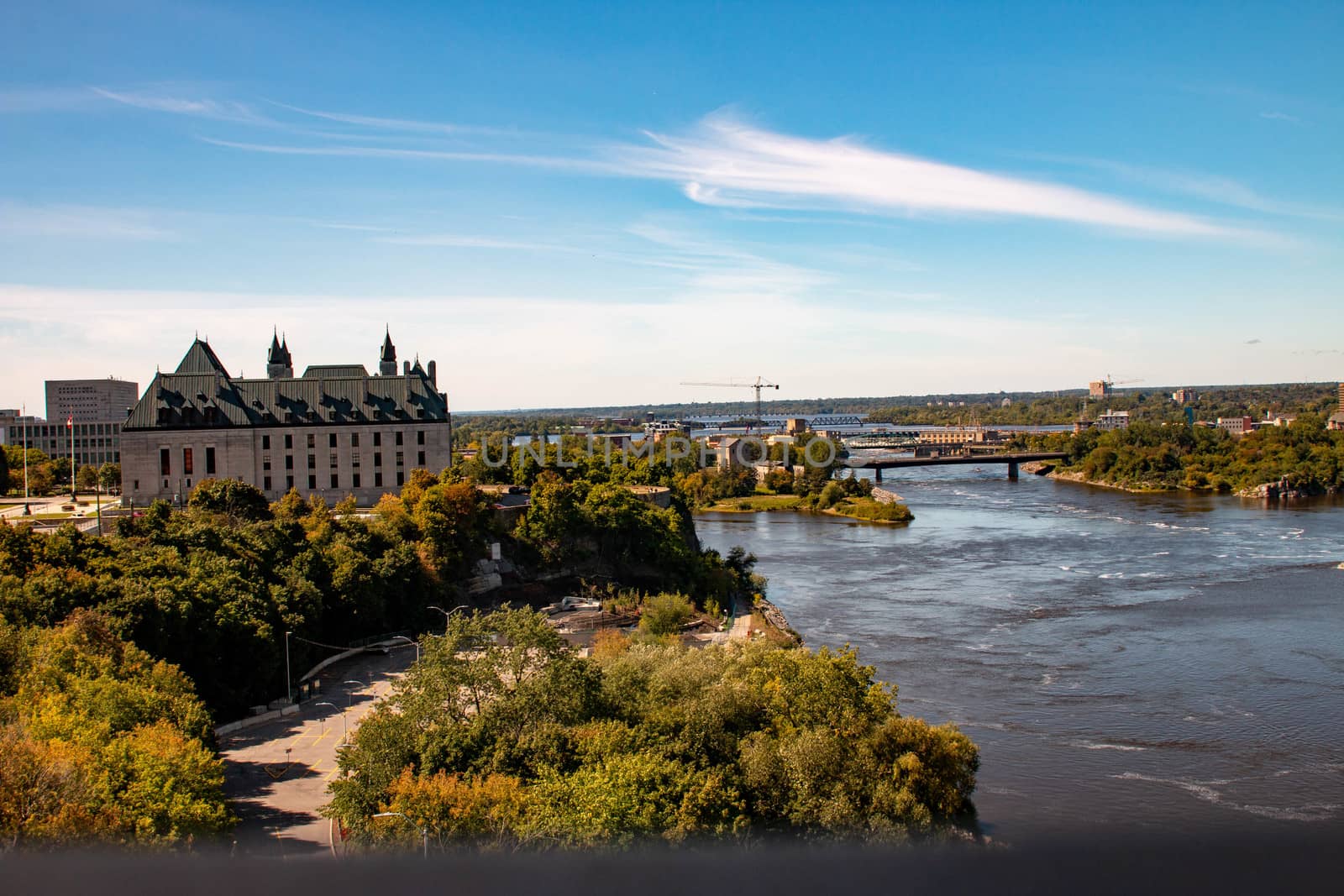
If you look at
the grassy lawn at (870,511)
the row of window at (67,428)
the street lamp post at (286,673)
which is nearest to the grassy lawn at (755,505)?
the grassy lawn at (870,511)

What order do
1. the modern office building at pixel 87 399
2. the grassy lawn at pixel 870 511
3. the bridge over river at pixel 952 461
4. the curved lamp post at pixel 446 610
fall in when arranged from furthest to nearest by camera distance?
the bridge over river at pixel 952 461 < the modern office building at pixel 87 399 < the grassy lawn at pixel 870 511 < the curved lamp post at pixel 446 610

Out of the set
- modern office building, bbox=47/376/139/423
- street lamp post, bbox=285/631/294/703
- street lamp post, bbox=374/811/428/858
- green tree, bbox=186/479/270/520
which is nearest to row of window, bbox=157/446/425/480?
green tree, bbox=186/479/270/520

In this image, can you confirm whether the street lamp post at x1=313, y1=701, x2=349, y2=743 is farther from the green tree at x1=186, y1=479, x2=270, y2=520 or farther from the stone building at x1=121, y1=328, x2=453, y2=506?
the stone building at x1=121, y1=328, x2=453, y2=506

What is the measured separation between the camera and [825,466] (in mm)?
56250

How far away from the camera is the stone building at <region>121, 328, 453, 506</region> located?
2592 cm

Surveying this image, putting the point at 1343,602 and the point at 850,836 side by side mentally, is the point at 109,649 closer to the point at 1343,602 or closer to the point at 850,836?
the point at 850,836

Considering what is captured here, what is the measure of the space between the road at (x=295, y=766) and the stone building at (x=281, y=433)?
10737mm

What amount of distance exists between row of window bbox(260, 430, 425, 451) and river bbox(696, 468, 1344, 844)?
9974 mm

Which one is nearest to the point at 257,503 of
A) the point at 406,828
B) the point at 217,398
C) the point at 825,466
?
the point at 217,398

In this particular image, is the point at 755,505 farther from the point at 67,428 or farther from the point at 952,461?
the point at 67,428

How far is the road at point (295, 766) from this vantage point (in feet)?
32.4

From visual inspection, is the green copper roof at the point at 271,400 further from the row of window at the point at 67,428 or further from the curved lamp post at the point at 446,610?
the row of window at the point at 67,428

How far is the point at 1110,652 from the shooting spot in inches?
728

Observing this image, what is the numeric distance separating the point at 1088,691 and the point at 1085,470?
4639 centimetres
